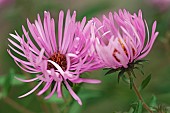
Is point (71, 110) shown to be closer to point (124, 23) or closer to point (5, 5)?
point (124, 23)

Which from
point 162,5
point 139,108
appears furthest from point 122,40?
point 162,5

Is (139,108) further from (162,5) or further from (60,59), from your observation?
(162,5)

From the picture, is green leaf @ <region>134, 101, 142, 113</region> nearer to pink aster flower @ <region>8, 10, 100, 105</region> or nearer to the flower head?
pink aster flower @ <region>8, 10, 100, 105</region>

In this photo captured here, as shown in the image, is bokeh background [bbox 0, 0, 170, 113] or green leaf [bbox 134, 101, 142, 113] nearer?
green leaf [bbox 134, 101, 142, 113]

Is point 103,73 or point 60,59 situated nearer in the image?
point 60,59

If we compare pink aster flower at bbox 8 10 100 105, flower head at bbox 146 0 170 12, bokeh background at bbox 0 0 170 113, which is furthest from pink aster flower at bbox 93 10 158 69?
flower head at bbox 146 0 170 12

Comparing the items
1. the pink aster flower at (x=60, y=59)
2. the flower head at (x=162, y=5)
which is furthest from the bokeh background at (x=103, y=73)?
the pink aster flower at (x=60, y=59)

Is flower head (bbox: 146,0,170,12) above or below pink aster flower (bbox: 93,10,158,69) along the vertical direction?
above

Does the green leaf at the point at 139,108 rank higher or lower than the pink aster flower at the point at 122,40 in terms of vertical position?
lower

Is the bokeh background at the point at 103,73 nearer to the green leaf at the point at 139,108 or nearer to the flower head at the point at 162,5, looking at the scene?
the flower head at the point at 162,5
